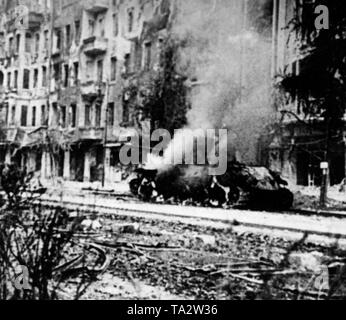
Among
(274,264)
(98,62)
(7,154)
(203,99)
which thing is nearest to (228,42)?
(203,99)

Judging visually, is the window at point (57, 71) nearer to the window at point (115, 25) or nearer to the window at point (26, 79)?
the window at point (26, 79)

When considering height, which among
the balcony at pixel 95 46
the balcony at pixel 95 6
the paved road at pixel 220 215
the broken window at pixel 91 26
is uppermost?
the balcony at pixel 95 6

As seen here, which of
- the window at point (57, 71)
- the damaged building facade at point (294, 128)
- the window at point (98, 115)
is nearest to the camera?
the damaged building facade at point (294, 128)

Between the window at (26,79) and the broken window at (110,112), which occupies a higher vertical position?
the window at (26,79)

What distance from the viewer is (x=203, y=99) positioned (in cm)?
411

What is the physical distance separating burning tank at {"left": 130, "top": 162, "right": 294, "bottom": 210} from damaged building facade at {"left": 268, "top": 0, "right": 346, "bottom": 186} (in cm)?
13

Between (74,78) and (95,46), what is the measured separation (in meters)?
0.35

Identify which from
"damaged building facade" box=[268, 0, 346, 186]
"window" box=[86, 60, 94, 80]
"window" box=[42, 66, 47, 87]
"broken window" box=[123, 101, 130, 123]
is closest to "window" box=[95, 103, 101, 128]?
"broken window" box=[123, 101, 130, 123]

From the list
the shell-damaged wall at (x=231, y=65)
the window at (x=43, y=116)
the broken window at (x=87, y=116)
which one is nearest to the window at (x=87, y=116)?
the broken window at (x=87, y=116)

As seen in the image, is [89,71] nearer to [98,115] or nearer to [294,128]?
[98,115]

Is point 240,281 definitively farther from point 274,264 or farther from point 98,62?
point 98,62

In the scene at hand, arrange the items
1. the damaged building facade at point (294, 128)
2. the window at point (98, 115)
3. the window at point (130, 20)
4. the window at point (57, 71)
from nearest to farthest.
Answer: the damaged building facade at point (294, 128) → the window at point (130, 20) → the window at point (98, 115) → the window at point (57, 71)

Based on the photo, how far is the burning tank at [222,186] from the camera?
3889 mm

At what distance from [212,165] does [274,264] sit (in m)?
0.90
